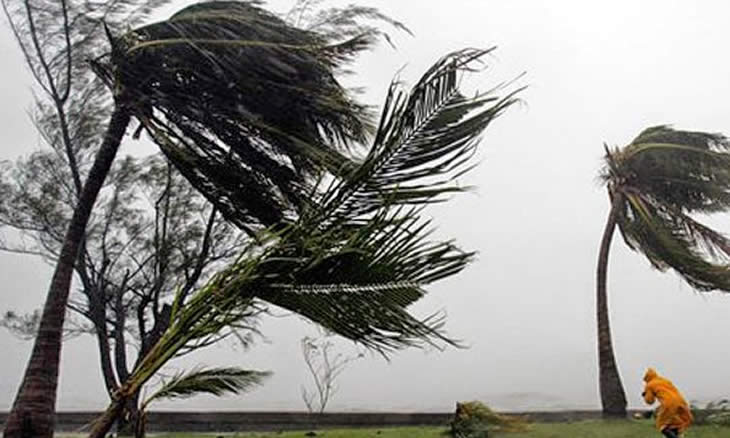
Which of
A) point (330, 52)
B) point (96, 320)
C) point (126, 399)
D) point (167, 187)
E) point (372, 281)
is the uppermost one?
point (167, 187)

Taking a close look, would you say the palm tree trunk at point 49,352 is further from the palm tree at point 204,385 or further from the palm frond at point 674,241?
the palm frond at point 674,241

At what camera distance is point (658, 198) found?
1252 centimetres

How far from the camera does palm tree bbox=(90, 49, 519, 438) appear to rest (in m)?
1.76

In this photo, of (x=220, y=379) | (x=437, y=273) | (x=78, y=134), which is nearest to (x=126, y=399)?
(x=220, y=379)

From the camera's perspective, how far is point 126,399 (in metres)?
1.61

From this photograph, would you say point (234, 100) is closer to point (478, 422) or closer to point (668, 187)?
point (478, 422)

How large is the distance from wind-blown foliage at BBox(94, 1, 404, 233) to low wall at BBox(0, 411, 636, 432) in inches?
252

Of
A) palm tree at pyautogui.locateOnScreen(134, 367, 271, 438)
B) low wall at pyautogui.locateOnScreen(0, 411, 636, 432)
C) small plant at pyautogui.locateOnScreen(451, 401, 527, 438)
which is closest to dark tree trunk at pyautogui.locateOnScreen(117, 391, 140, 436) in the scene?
palm tree at pyautogui.locateOnScreen(134, 367, 271, 438)

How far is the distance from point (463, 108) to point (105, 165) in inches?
176

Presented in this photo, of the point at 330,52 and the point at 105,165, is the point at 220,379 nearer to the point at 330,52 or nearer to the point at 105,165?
the point at 330,52

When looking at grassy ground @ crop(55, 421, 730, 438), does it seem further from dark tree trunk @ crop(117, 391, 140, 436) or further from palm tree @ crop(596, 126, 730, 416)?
dark tree trunk @ crop(117, 391, 140, 436)

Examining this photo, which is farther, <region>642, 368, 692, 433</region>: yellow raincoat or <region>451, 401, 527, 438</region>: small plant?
<region>451, 401, 527, 438</region>: small plant


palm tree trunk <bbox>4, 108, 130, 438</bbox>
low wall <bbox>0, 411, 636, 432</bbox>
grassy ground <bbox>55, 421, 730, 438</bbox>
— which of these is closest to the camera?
palm tree trunk <bbox>4, 108, 130, 438</bbox>

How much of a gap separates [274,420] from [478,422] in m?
4.47
